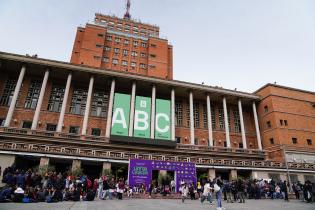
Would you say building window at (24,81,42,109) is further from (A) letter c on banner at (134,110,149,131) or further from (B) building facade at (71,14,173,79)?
(B) building facade at (71,14,173,79)

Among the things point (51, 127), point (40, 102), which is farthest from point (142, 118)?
point (40, 102)

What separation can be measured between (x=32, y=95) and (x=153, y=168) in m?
20.1

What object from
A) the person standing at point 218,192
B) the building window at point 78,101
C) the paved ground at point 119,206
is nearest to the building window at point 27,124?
the building window at point 78,101

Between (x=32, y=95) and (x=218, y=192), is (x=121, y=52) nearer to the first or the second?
(x=32, y=95)

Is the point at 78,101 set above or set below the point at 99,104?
above

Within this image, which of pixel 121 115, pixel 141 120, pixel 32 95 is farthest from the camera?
pixel 32 95

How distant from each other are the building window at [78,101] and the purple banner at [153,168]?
14363mm

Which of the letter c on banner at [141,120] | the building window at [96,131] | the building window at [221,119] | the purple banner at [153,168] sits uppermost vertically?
the building window at [221,119]

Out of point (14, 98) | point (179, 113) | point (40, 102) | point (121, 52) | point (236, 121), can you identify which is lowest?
point (40, 102)

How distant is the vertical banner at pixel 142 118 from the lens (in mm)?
28266

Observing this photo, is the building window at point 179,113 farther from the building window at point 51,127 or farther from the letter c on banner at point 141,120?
the building window at point 51,127

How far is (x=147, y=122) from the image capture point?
2930cm

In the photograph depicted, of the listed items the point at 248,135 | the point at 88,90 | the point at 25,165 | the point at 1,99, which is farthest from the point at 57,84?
the point at 248,135

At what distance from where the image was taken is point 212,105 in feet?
124
